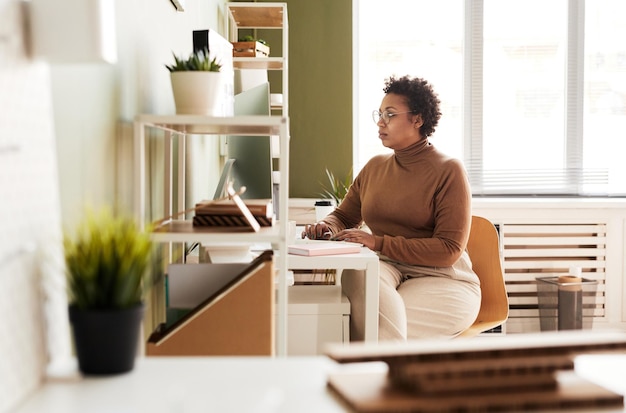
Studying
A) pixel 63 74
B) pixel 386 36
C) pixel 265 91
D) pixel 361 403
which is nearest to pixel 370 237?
pixel 265 91

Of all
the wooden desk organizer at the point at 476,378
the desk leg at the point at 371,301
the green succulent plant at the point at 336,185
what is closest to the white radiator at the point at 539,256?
the green succulent plant at the point at 336,185

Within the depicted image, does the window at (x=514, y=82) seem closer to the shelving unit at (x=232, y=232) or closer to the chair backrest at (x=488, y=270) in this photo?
the chair backrest at (x=488, y=270)

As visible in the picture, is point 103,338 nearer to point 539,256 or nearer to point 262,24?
point 262,24

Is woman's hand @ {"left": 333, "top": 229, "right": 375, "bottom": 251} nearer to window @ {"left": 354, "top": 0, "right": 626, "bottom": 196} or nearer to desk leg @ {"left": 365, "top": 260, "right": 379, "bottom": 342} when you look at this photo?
desk leg @ {"left": 365, "top": 260, "right": 379, "bottom": 342}

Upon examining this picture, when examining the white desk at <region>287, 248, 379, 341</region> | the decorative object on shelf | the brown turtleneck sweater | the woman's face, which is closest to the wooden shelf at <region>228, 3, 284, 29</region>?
the decorative object on shelf

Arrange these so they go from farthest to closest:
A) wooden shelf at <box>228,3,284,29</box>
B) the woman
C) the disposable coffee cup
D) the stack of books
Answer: the disposable coffee cup, wooden shelf at <box>228,3,284,29</box>, the woman, the stack of books

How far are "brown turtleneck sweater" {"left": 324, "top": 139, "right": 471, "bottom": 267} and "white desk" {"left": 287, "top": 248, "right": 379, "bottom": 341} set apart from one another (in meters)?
0.58

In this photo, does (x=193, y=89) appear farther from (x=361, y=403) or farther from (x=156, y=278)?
(x=361, y=403)

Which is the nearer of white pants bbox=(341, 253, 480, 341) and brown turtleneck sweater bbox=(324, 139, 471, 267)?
white pants bbox=(341, 253, 480, 341)

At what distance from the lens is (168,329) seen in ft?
4.74

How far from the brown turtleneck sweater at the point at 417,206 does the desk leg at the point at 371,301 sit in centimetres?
58

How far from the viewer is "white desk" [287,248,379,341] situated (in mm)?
1988

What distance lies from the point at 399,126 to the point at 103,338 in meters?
2.12

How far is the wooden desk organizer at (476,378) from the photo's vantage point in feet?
2.67
